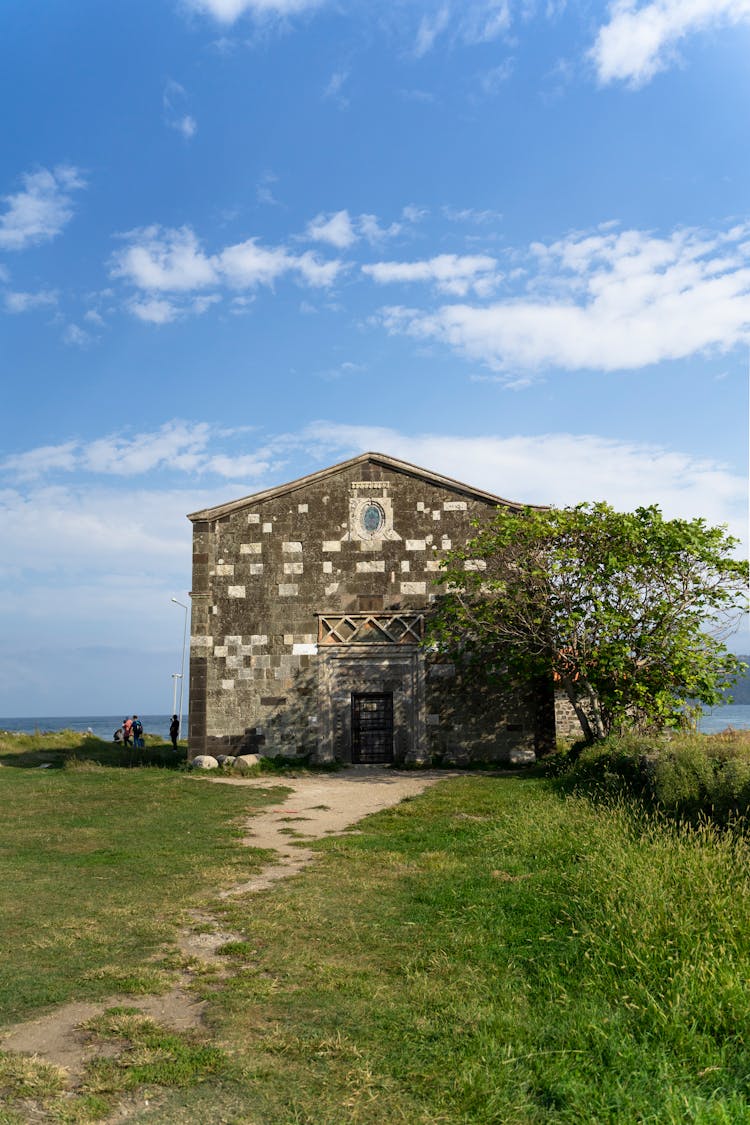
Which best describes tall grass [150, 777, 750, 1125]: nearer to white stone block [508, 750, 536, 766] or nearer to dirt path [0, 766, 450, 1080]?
dirt path [0, 766, 450, 1080]

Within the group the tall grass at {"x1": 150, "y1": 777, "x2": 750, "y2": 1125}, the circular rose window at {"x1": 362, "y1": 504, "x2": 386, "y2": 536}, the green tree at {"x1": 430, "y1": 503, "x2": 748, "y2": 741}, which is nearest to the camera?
the tall grass at {"x1": 150, "y1": 777, "x2": 750, "y2": 1125}

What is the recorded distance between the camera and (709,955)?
5.50 meters

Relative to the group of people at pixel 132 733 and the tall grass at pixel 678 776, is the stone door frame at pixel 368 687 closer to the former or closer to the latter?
the tall grass at pixel 678 776

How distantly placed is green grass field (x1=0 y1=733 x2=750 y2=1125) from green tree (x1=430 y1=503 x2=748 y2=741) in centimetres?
857

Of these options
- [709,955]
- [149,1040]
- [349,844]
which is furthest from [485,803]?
[149,1040]

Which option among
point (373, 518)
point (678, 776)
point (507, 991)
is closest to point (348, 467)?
point (373, 518)

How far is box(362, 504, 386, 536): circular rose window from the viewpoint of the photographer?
2362cm

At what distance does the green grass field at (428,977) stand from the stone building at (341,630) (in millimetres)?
11944

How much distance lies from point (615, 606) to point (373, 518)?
311 inches

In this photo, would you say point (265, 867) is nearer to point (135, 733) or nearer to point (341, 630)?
point (341, 630)

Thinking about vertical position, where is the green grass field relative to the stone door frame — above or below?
below

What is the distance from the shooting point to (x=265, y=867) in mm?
10148

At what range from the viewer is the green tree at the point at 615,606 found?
61.2 ft

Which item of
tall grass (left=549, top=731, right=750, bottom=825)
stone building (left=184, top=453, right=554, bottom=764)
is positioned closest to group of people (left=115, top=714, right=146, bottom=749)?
stone building (left=184, top=453, right=554, bottom=764)
